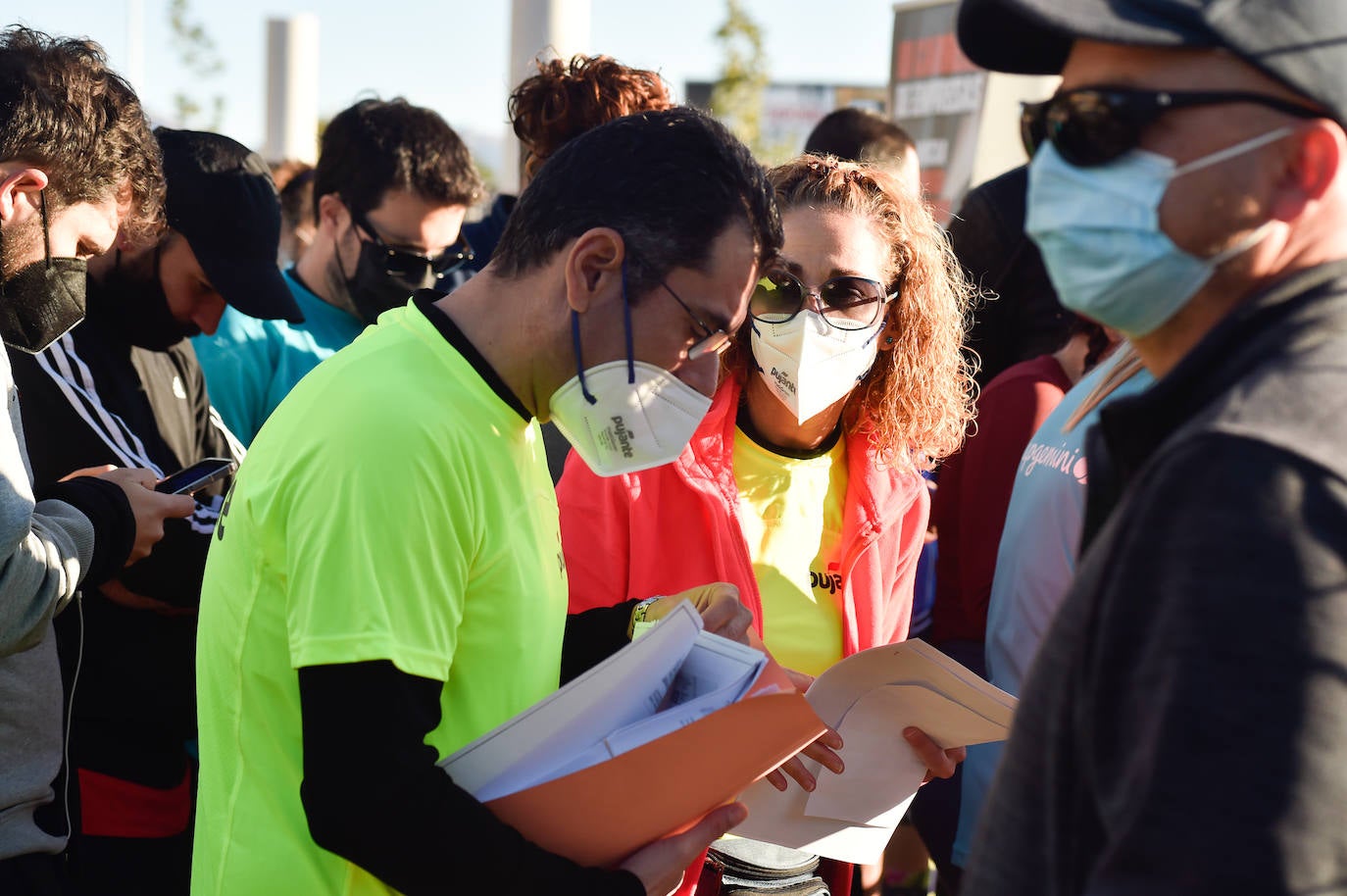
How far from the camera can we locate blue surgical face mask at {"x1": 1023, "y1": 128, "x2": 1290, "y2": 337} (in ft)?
3.76

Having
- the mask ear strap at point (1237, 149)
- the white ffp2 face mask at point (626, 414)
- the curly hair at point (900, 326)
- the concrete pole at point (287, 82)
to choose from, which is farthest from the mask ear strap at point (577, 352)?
the concrete pole at point (287, 82)

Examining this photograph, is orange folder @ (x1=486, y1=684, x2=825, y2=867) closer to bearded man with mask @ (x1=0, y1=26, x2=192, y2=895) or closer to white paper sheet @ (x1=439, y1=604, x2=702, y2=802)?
white paper sheet @ (x1=439, y1=604, x2=702, y2=802)

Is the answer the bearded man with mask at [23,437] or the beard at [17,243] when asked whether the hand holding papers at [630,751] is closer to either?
the bearded man with mask at [23,437]

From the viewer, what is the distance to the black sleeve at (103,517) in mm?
2150

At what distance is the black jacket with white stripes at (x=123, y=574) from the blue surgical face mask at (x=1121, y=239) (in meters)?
1.98

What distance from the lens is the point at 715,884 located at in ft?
8.04

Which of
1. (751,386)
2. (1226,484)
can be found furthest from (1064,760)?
(751,386)

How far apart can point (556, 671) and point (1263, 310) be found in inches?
43.7

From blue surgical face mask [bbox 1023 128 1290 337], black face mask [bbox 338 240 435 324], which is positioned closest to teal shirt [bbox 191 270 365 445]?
black face mask [bbox 338 240 435 324]

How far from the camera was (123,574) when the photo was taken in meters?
2.55

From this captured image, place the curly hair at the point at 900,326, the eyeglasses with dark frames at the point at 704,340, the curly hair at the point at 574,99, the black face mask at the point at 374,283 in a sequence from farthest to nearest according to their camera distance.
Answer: the black face mask at the point at 374,283 < the curly hair at the point at 574,99 < the curly hair at the point at 900,326 < the eyeglasses with dark frames at the point at 704,340

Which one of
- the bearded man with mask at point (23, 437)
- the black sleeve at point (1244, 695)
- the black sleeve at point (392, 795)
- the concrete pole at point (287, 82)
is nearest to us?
the black sleeve at point (1244, 695)

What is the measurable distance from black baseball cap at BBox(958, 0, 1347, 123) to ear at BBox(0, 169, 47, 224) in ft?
6.04

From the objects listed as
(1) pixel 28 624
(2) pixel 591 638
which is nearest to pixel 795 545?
(2) pixel 591 638
